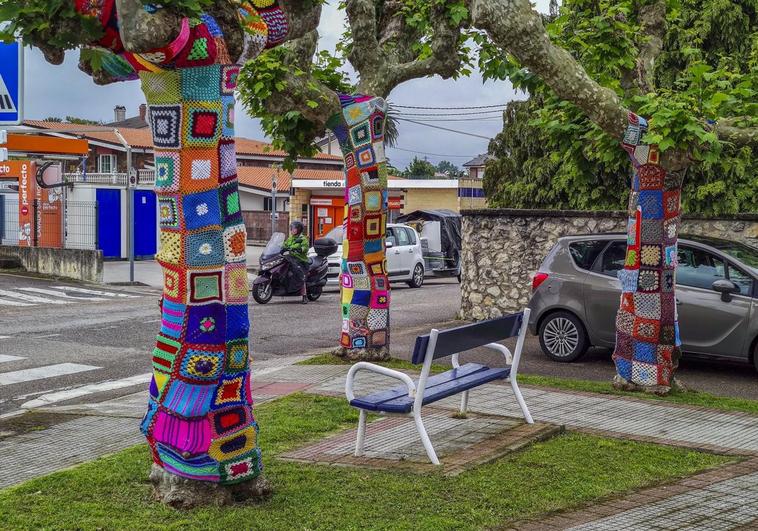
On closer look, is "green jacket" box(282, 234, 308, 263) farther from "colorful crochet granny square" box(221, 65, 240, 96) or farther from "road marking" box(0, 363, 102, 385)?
"colorful crochet granny square" box(221, 65, 240, 96)

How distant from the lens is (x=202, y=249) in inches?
254

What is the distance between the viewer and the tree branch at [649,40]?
39.1 ft

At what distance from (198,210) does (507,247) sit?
11.9 m

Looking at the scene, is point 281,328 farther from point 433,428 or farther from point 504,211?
point 433,428

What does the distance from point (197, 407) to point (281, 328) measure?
11500mm

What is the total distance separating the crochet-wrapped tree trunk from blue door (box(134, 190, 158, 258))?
27.7 m

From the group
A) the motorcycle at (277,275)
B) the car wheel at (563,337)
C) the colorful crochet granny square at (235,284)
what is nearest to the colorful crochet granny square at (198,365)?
the colorful crochet granny square at (235,284)

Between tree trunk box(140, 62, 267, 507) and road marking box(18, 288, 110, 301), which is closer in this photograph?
tree trunk box(140, 62, 267, 507)

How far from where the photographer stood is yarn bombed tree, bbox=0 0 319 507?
6.28m

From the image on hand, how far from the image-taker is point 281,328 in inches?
702

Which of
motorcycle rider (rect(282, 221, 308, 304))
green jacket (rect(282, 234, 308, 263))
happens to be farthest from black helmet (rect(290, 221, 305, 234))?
green jacket (rect(282, 234, 308, 263))

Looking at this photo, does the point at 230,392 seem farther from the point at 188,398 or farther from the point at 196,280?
the point at 196,280

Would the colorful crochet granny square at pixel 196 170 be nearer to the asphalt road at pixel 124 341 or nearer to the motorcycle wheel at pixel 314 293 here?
the asphalt road at pixel 124 341

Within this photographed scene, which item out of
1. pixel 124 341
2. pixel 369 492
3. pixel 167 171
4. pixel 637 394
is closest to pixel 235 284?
pixel 167 171
